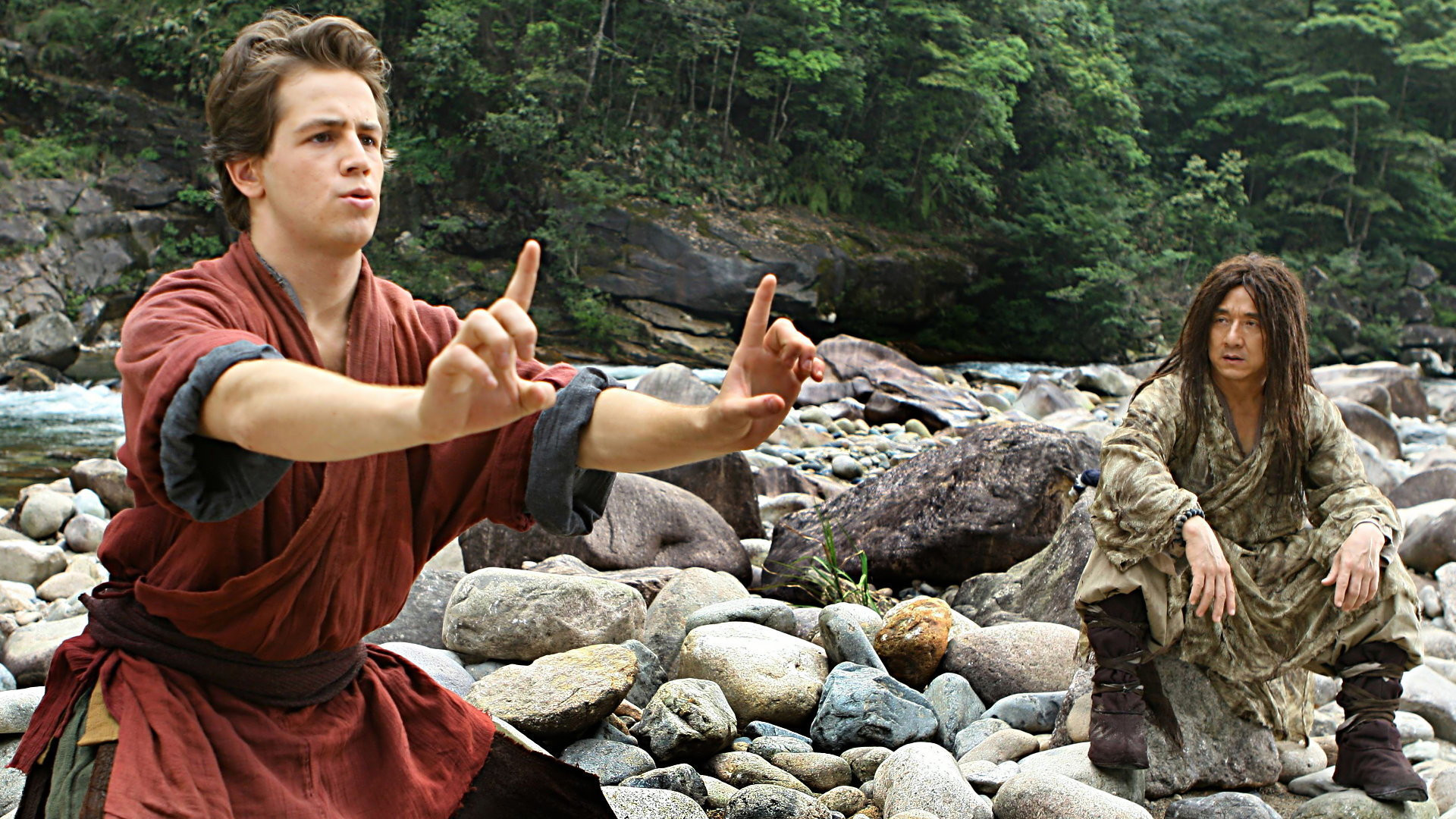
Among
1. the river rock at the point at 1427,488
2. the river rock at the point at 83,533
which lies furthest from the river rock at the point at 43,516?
the river rock at the point at 1427,488

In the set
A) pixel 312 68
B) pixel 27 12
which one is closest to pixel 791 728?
pixel 312 68

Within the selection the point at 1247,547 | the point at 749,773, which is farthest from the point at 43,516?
the point at 1247,547

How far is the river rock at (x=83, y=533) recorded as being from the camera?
6.82 meters

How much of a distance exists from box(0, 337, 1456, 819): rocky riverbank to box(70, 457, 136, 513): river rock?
1.83 feet

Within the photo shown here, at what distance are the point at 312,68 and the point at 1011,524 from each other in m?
4.13

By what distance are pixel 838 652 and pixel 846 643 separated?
62 mm

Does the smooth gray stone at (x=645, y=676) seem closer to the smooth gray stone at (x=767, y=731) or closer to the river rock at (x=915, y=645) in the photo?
the smooth gray stone at (x=767, y=731)

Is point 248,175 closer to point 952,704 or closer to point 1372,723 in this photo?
point 952,704

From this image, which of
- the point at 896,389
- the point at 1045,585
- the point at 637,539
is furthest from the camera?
the point at 896,389

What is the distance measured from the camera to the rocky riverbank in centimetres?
309

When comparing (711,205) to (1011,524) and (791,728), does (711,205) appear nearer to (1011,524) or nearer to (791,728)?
(1011,524)

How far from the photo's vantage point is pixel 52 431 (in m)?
11.9

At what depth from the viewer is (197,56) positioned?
21328 mm

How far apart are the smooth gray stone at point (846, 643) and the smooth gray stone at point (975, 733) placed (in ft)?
1.24
